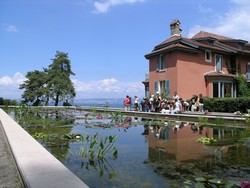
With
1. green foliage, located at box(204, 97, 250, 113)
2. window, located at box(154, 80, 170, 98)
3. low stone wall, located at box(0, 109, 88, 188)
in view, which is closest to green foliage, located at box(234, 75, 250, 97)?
window, located at box(154, 80, 170, 98)

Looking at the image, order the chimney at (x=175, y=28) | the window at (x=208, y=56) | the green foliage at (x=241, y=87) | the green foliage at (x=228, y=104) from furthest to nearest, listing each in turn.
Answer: the chimney at (x=175, y=28), the green foliage at (x=241, y=87), the window at (x=208, y=56), the green foliage at (x=228, y=104)

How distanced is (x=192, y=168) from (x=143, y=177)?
0.97 metres

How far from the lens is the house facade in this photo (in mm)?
23797

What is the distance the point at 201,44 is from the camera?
2530 cm

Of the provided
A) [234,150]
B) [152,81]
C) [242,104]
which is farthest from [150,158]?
[152,81]

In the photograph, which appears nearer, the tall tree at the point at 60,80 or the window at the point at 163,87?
the window at the point at 163,87

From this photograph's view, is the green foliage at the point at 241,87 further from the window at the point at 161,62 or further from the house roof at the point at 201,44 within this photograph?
the window at the point at 161,62

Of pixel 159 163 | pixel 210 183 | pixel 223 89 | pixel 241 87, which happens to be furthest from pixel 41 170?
pixel 241 87

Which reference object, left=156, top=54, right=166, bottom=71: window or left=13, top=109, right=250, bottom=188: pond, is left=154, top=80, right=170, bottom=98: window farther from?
left=13, top=109, right=250, bottom=188: pond

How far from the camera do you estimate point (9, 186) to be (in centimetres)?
334

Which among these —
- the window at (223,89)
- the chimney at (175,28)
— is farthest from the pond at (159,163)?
the chimney at (175,28)

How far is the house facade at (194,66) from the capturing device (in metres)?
23.8

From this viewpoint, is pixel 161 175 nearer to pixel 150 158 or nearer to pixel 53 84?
pixel 150 158

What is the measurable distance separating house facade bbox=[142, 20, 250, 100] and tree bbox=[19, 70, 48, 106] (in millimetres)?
14876
